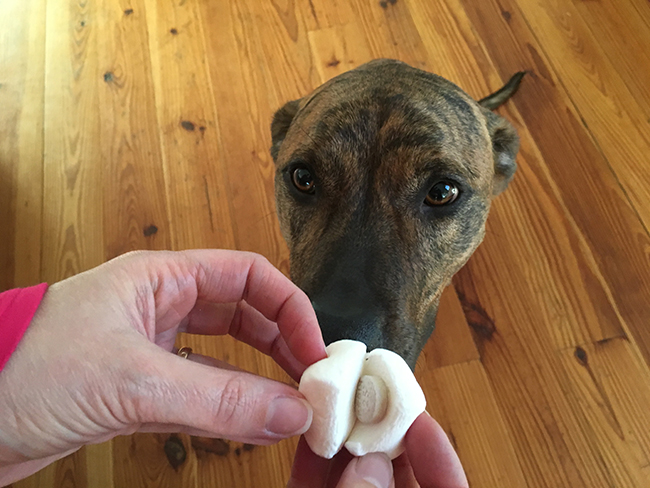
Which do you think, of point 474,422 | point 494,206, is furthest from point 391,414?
point 494,206

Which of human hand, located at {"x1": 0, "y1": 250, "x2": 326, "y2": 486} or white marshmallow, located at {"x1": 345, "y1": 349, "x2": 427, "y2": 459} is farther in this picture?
white marshmallow, located at {"x1": 345, "y1": 349, "x2": 427, "y2": 459}

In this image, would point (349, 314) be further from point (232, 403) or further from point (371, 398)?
point (232, 403)

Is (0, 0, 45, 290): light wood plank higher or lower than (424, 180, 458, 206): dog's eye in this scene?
lower

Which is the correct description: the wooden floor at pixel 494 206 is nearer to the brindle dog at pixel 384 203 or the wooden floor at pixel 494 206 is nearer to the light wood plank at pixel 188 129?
the light wood plank at pixel 188 129

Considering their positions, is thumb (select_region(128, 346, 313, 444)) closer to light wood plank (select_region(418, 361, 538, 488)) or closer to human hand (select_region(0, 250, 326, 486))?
human hand (select_region(0, 250, 326, 486))

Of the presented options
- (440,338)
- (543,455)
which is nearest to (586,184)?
(440,338)

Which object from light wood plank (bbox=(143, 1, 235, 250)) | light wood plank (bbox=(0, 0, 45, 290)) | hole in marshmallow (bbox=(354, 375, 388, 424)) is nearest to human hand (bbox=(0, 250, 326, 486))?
hole in marshmallow (bbox=(354, 375, 388, 424))

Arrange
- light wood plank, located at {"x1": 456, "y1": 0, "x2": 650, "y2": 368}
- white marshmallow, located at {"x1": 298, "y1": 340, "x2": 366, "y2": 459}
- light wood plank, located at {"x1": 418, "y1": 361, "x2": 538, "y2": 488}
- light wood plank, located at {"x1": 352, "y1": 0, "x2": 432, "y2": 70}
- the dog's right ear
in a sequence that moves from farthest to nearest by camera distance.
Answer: light wood plank, located at {"x1": 352, "y1": 0, "x2": 432, "y2": 70}
light wood plank, located at {"x1": 456, "y1": 0, "x2": 650, "y2": 368}
the dog's right ear
light wood plank, located at {"x1": 418, "y1": 361, "x2": 538, "y2": 488}
white marshmallow, located at {"x1": 298, "y1": 340, "x2": 366, "y2": 459}
